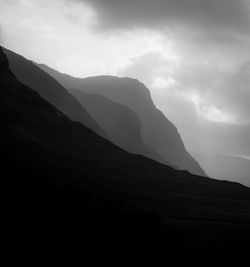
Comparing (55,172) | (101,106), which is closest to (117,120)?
(101,106)

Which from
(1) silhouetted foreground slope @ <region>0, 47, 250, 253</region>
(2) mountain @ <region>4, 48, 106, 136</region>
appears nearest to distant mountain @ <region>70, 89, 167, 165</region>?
(2) mountain @ <region>4, 48, 106, 136</region>

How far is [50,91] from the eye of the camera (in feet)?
397

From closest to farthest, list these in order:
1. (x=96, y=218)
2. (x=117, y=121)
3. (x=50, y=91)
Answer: (x=96, y=218) < (x=50, y=91) < (x=117, y=121)

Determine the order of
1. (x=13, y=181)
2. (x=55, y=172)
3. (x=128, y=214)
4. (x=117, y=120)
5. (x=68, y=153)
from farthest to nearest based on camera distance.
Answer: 1. (x=117, y=120)
2. (x=68, y=153)
3. (x=55, y=172)
4. (x=13, y=181)
5. (x=128, y=214)

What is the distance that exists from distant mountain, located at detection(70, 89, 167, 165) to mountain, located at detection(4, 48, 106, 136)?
3660 cm

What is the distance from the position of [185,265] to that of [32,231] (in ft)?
19.4

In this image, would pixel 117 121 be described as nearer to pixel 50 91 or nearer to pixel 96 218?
pixel 50 91

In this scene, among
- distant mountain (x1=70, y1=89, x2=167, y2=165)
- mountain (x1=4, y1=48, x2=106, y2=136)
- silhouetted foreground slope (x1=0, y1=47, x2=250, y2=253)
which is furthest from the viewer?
distant mountain (x1=70, y1=89, x2=167, y2=165)

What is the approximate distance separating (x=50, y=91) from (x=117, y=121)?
53.1 m

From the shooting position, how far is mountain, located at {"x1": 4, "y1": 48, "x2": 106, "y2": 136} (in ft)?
389

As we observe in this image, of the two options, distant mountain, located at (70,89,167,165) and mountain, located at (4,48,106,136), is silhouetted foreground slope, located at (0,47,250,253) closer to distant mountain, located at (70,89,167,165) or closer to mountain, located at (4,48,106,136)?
mountain, located at (4,48,106,136)

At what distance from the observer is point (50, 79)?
125688 millimetres

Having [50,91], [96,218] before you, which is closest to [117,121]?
[50,91]

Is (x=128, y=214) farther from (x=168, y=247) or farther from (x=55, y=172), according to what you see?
(x=55, y=172)
